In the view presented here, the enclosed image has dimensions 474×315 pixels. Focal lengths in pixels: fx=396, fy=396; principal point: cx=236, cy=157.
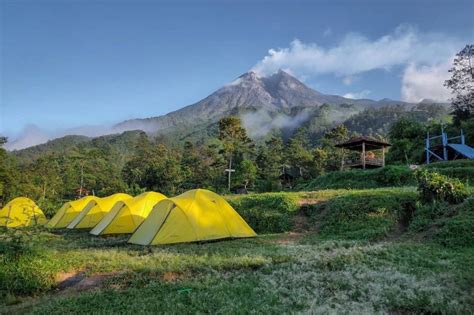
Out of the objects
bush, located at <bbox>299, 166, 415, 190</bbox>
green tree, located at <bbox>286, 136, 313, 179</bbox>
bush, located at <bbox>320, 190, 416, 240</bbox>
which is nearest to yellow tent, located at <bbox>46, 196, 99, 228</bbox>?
bush, located at <bbox>320, 190, 416, 240</bbox>

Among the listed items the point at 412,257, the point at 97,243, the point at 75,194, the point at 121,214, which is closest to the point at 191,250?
the point at 97,243

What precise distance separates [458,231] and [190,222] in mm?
7524

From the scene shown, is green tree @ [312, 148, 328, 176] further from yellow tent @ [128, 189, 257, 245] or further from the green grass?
yellow tent @ [128, 189, 257, 245]

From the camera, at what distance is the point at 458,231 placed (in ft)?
33.3

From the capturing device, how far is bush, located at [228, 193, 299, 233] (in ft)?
49.8

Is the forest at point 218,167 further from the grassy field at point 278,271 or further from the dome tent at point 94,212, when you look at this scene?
the grassy field at point 278,271

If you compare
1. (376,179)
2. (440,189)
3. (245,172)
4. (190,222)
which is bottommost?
(190,222)

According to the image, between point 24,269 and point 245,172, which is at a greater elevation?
point 245,172

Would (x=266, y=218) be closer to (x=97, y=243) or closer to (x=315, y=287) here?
(x=97, y=243)

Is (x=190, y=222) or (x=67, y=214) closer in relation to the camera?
(x=190, y=222)

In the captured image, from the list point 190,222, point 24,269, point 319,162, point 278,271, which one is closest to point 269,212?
point 190,222

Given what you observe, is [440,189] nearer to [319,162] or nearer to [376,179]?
[376,179]

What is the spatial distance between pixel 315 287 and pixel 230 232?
6.47m

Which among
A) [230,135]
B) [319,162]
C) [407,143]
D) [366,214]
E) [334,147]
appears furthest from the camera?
[334,147]
